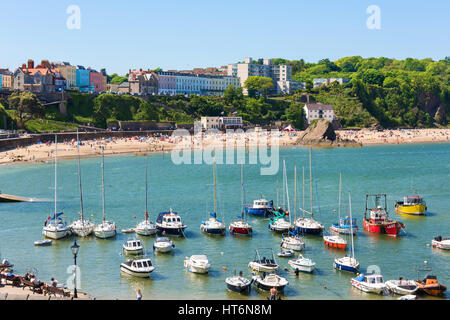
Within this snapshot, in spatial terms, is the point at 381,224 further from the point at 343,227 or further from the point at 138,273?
the point at 138,273

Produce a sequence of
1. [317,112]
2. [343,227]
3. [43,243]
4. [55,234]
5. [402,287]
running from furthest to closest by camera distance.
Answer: [317,112], [343,227], [55,234], [43,243], [402,287]

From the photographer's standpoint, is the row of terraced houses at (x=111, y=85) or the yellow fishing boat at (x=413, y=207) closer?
the yellow fishing boat at (x=413, y=207)

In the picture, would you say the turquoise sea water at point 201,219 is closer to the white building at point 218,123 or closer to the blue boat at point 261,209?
the blue boat at point 261,209

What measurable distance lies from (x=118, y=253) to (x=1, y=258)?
754cm

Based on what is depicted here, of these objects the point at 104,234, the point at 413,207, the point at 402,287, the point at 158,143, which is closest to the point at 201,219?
the point at 104,234

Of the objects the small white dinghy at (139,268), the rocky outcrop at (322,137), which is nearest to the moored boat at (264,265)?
the small white dinghy at (139,268)

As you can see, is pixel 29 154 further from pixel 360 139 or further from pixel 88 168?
pixel 360 139

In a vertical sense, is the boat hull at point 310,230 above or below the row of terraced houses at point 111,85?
below

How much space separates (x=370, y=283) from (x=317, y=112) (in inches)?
5423

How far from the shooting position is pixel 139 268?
31.7 metres

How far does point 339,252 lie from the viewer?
124ft

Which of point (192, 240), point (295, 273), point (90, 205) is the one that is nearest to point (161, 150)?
point (90, 205)

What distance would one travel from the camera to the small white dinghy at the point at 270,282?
29312 mm

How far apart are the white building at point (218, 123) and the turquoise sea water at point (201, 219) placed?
47050 mm
